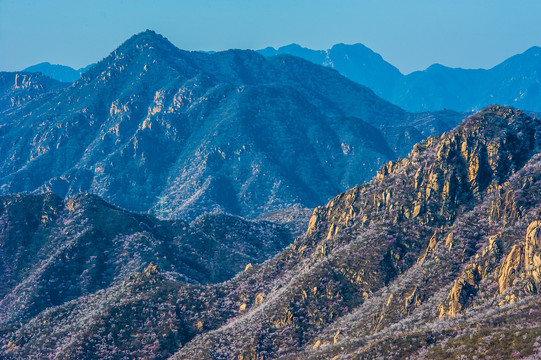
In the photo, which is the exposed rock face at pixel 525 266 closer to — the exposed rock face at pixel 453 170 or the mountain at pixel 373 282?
the mountain at pixel 373 282

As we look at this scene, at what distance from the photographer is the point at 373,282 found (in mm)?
138000

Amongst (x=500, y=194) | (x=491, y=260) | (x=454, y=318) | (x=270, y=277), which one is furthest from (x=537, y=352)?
(x=270, y=277)

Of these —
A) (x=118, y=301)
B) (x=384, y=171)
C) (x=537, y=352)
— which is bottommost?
(x=537, y=352)

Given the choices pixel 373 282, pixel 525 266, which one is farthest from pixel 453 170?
pixel 525 266

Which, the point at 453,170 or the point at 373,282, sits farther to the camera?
the point at 453,170

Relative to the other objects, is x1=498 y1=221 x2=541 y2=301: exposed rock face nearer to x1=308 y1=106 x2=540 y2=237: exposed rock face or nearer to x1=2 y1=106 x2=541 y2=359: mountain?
x1=2 y1=106 x2=541 y2=359: mountain

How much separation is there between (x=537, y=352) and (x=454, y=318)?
108ft

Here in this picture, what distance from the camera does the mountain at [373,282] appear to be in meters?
113

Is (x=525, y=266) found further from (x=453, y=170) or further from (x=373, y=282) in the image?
(x=453, y=170)

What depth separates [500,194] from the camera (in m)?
138

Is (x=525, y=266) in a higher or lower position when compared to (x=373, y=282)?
lower

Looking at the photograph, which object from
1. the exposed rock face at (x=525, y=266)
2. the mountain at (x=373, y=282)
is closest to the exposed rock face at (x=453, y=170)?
the mountain at (x=373, y=282)

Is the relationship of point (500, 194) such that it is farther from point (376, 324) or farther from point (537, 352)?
point (537, 352)

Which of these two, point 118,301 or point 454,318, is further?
point 118,301
